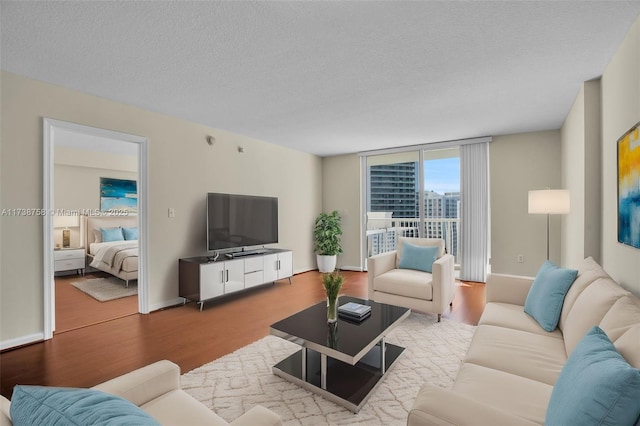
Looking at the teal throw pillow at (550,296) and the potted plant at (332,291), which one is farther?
the potted plant at (332,291)

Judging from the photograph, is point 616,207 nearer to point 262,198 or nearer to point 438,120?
point 438,120

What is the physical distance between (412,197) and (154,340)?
470 cm

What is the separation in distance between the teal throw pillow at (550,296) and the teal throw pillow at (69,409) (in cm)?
231

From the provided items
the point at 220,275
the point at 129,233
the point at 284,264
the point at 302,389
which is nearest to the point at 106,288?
the point at 129,233

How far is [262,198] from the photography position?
4.88 m

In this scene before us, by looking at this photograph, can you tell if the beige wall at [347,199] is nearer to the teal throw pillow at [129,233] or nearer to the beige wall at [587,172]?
the beige wall at [587,172]

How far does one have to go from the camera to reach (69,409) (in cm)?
67

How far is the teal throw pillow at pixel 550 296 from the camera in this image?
1978mm

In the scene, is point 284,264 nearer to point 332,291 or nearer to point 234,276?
point 234,276

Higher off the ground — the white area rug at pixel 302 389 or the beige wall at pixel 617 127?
the beige wall at pixel 617 127

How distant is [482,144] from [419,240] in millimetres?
2247

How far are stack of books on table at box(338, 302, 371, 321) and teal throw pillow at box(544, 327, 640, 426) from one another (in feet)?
4.57

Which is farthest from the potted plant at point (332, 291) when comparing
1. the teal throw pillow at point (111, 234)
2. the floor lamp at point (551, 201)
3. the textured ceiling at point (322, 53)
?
the teal throw pillow at point (111, 234)

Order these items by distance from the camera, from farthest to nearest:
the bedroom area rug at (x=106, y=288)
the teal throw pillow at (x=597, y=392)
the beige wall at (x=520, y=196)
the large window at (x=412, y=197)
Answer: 1. the large window at (x=412, y=197)
2. the beige wall at (x=520, y=196)
3. the bedroom area rug at (x=106, y=288)
4. the teal throw pillow at (x=597, y=392)
